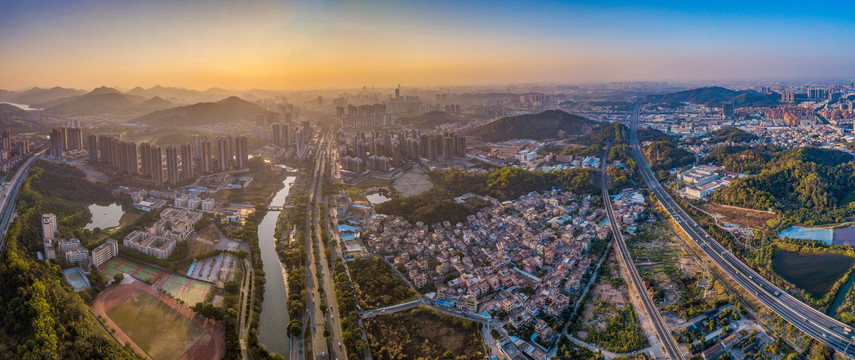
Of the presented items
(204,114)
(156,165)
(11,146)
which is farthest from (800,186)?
(204,114)

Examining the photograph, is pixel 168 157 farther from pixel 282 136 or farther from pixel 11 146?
pixel 282 136

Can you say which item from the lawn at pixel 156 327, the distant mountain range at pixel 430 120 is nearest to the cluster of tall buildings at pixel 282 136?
the distant mountain range at pixel 430 120

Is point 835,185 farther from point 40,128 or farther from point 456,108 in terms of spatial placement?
point 40,128

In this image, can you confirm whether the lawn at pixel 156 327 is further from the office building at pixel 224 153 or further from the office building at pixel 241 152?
the office building at pixel 241 152

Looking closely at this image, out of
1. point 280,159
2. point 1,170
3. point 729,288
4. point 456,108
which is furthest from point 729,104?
point 1,170

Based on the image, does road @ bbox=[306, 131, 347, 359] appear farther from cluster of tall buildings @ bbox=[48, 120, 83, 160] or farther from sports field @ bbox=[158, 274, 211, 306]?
cluster of tall buildings @ bbox=[48, 120, 83, 160]

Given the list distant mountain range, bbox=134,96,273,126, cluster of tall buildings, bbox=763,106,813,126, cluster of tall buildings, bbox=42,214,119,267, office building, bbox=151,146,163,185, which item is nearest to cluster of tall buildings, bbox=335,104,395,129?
distant mountain range, bbox=134,96,273,126
